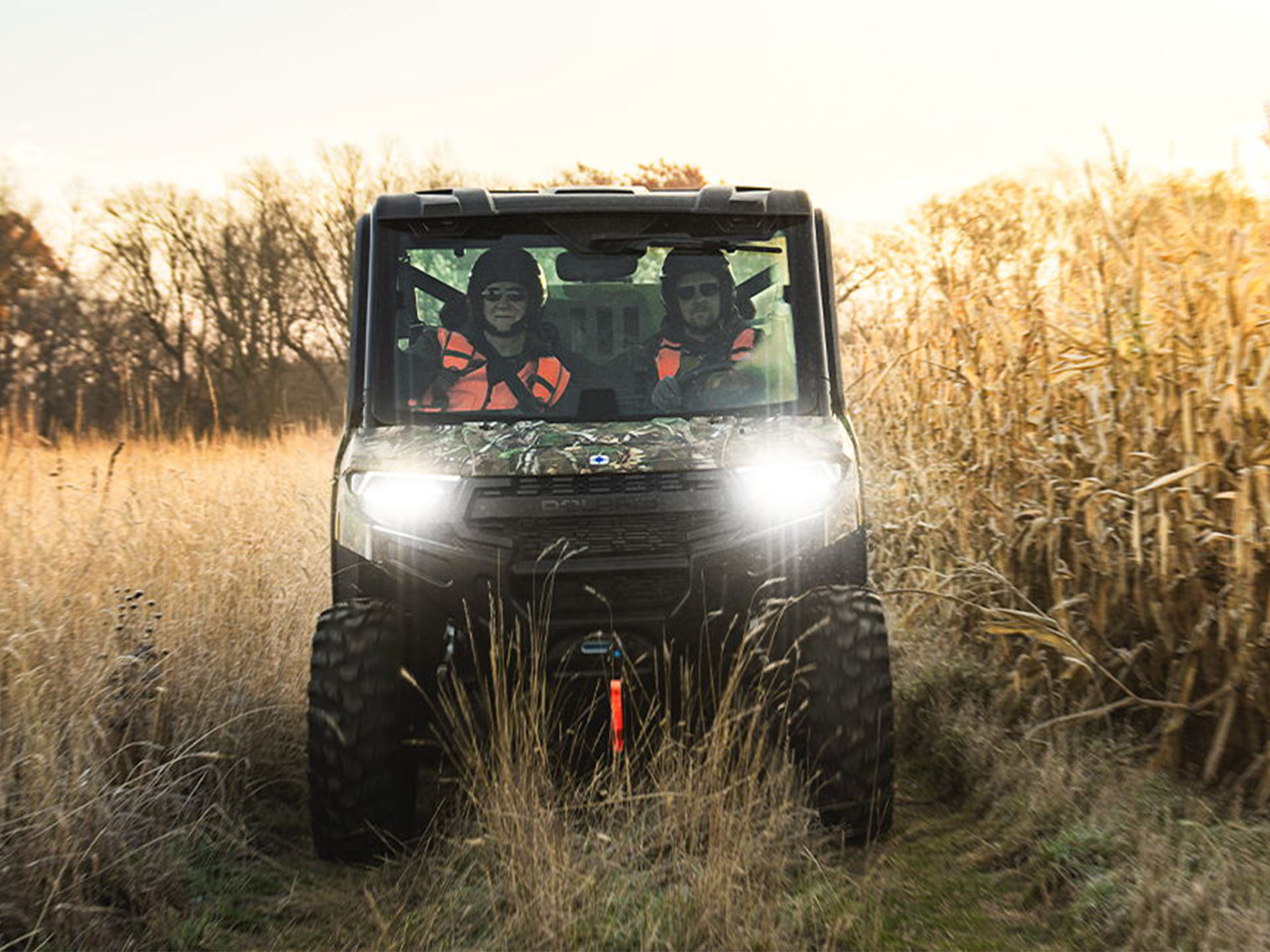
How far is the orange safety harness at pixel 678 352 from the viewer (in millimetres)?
3916

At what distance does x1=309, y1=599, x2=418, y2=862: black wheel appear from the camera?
353 cm

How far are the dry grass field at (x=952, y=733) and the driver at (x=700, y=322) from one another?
3.73ft

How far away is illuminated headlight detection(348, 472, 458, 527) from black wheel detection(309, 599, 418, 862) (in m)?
0.26

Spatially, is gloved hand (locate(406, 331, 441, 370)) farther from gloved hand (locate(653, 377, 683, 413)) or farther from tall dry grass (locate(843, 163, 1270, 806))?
tall dry grass (locate(843, 163, 1270, 806))

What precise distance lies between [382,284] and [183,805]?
171 centimetres

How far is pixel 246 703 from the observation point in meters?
4.64

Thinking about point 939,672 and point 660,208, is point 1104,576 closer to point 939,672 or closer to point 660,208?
point 939,672

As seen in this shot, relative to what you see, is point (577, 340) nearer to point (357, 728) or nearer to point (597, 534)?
point (597, 534)

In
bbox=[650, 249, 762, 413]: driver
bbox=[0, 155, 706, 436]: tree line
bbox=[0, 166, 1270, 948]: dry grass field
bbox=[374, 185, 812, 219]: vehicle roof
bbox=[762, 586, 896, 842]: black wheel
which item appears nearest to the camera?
bbox=[0, 166, 1270, 948]: dry grass field

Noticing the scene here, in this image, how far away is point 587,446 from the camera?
3547mm

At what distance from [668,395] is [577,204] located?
25.9 inches

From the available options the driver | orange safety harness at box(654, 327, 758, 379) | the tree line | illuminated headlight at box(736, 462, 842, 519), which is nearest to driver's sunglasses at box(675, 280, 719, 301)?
the driver

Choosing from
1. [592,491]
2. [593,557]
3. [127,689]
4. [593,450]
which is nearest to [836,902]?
[593,557]

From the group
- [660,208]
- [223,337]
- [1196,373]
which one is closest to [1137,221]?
[1196,373]
